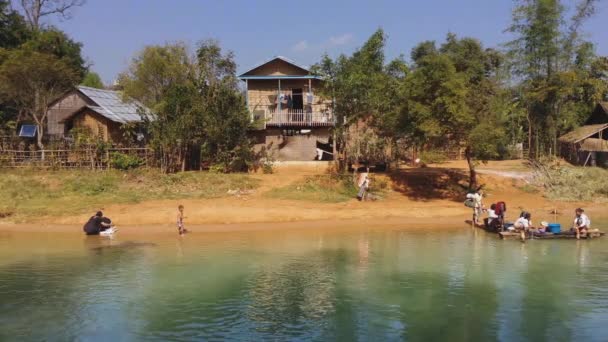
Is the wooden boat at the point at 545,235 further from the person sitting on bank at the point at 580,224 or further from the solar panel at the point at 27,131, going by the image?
the solar panel at the point at 27,131

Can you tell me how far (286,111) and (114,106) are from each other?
37.8ft

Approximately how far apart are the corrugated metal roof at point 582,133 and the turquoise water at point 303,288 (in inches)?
736

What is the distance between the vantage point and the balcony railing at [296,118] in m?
36.2

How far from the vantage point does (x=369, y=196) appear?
2808 cm

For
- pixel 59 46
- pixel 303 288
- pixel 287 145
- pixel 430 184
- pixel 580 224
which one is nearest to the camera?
pixel 303 288

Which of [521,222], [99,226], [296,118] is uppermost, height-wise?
[296,118]

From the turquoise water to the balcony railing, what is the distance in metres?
15.0

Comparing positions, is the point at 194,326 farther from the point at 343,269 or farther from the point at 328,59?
the point at 328,59

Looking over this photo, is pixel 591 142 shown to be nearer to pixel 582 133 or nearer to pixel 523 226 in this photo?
pixel 582 133

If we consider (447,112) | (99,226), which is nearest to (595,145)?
(447,112)

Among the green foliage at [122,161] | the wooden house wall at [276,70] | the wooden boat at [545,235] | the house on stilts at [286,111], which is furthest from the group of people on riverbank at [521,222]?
the green foliage at [122,161]

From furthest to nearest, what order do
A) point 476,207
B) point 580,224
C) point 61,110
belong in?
point 61,110, point 476,207, point 580,224

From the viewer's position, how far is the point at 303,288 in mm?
15148

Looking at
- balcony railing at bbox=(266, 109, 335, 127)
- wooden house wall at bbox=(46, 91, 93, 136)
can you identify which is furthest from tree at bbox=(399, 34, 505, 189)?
wooden house wall at bbox=(46, 91, 93, 136)
